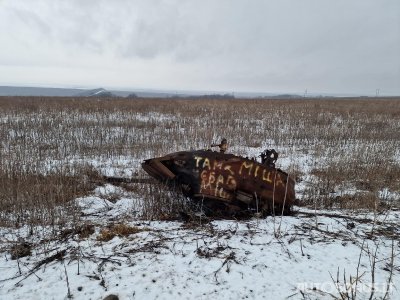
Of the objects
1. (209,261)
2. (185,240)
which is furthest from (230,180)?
(209,261)

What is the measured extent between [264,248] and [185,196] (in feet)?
5.44

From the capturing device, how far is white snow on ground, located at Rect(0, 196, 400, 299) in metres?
2.59

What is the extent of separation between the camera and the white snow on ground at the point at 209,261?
2.59 m

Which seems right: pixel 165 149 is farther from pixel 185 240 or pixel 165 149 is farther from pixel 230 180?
pixel 185 240

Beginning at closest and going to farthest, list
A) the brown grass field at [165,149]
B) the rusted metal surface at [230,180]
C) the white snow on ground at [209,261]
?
the white snow on ground at [209,261] < the rusted metal surface at [230,180] < the brown grass field at [165,149]

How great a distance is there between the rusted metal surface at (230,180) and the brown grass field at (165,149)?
65 cm

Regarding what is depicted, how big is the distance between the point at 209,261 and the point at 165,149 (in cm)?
616

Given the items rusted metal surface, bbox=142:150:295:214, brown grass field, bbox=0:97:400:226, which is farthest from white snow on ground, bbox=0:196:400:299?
brown grass field, bbox=0:97:400:226

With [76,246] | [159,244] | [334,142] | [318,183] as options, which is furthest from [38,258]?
[334,142]

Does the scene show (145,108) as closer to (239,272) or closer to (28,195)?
(28,195)

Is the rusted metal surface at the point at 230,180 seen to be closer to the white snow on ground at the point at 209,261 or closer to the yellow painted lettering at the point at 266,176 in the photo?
the yellow painted lettering at the point at 266,176

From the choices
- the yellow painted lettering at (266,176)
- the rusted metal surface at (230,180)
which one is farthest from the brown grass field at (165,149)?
the yellow painted lettering at (266,176)

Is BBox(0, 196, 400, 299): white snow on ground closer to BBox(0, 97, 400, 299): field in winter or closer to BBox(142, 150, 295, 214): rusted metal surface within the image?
BBox(0, 97, 400, 299): field in winter

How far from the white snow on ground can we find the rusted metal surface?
342mm
